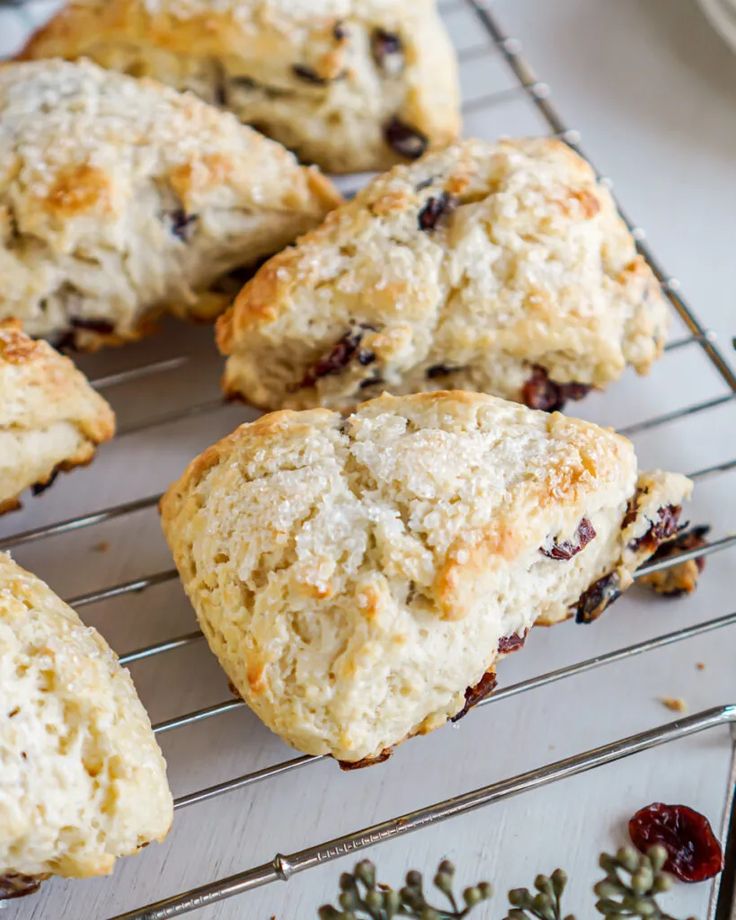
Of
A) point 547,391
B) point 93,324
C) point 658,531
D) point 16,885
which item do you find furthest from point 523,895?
point 93,324

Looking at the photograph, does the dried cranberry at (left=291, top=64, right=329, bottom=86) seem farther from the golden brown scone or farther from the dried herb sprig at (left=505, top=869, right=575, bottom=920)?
the dried herb sprig at (left=505, top=869, right=575, bottom=920)

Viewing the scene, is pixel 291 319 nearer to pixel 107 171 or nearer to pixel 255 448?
pixel 255 448

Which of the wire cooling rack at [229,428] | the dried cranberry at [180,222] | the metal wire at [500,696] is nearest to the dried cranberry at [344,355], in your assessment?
the wire cooling rack at [229,428]

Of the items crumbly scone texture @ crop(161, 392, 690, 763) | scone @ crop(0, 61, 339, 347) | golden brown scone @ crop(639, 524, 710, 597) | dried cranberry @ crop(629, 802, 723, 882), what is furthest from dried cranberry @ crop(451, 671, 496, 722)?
scone @ crop(0, 61, 339, 347)

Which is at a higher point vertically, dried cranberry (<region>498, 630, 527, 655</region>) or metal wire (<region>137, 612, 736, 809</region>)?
dried cranberry (<region>498, 630, 527, 655</region>)

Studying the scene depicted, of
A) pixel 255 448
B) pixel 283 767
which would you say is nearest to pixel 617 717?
pixel 283 767

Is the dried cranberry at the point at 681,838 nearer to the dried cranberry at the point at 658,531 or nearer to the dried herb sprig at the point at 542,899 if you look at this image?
the dried herb sprig at the point at 542,899
